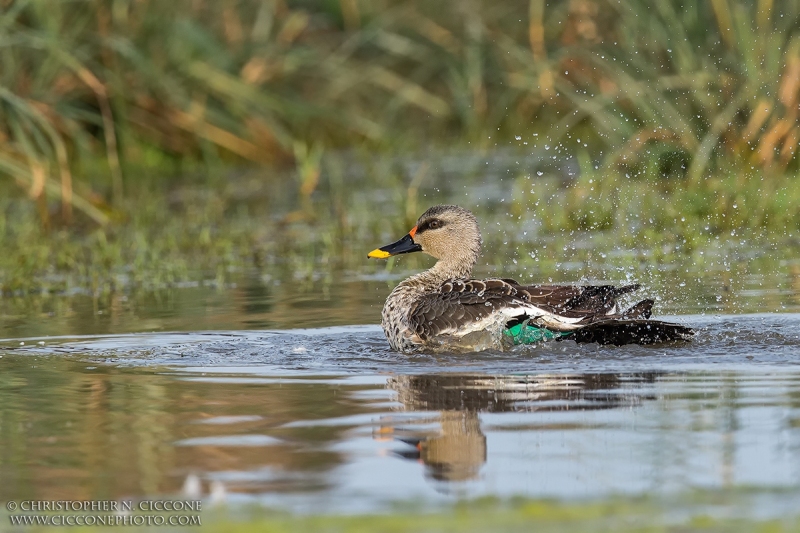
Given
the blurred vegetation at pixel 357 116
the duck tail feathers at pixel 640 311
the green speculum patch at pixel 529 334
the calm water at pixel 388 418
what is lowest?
the calm water at pixel 388 418

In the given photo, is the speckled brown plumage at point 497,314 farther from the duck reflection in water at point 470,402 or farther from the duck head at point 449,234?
the duck reflection in water at point 470,402

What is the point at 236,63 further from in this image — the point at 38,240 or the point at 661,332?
the point at 661,332

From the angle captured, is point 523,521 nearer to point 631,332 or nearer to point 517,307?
point 631,332

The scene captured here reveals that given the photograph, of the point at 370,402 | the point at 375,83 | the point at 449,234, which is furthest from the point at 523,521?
the point at 375,83

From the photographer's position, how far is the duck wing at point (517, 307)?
7.66 meters

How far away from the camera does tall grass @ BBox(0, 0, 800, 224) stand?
12773 millimetres

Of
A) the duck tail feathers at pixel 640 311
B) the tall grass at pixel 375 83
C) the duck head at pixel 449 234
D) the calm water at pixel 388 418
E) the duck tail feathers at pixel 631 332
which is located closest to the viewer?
the calm water at pixel 388 418

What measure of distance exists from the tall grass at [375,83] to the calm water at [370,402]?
2789mm

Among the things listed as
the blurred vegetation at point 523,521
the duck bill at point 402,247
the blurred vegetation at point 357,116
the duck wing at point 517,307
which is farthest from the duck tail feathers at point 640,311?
the blurred vegetation at point 357,116

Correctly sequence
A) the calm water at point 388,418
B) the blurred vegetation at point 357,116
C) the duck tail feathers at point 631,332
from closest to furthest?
the calm water at point 388,418
the duck tail feathers at point 631,332
the blurred vegetation at point 357,116

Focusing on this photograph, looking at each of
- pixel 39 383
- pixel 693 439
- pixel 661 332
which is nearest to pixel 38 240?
pixel 39 383

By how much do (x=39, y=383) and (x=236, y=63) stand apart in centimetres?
1030

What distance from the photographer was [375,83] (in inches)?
720

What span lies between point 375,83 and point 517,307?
1091 centimetres
